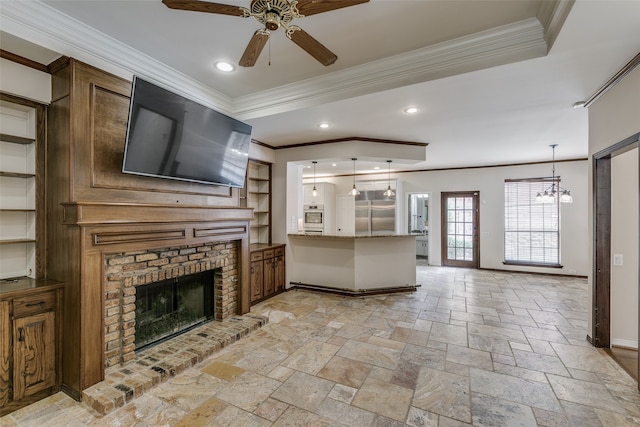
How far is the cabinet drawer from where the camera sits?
86.8 inches

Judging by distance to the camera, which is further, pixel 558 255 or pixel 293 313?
pixel 558 255

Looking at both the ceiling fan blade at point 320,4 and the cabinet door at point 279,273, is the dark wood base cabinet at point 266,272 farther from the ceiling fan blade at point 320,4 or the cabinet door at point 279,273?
the ceiling fan blade at point 320,4

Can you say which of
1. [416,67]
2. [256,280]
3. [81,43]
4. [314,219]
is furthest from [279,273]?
[81,43]

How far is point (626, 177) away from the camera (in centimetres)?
329

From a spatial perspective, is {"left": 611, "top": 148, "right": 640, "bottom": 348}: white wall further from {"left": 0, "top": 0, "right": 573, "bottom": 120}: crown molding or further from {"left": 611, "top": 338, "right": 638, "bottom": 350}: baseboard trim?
{"left": 0, "top": 0, "right": 573, "bottom": 120}: crown molding

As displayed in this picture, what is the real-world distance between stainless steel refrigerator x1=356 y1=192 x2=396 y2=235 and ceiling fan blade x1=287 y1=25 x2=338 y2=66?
657cm

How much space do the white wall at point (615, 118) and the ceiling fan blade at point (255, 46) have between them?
3.12m

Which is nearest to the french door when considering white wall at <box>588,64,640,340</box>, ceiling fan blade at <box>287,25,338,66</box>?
white wall at <box>588,64,640,340</box>

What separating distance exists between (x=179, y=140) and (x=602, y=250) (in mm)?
4745

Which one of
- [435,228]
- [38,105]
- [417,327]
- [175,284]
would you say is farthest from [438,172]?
[38,105]

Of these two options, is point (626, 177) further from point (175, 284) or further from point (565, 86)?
point (175, 284)

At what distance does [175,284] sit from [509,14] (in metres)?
4.18

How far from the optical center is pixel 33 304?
2.30 metres

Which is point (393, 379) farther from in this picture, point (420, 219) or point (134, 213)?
point (420, 219)
